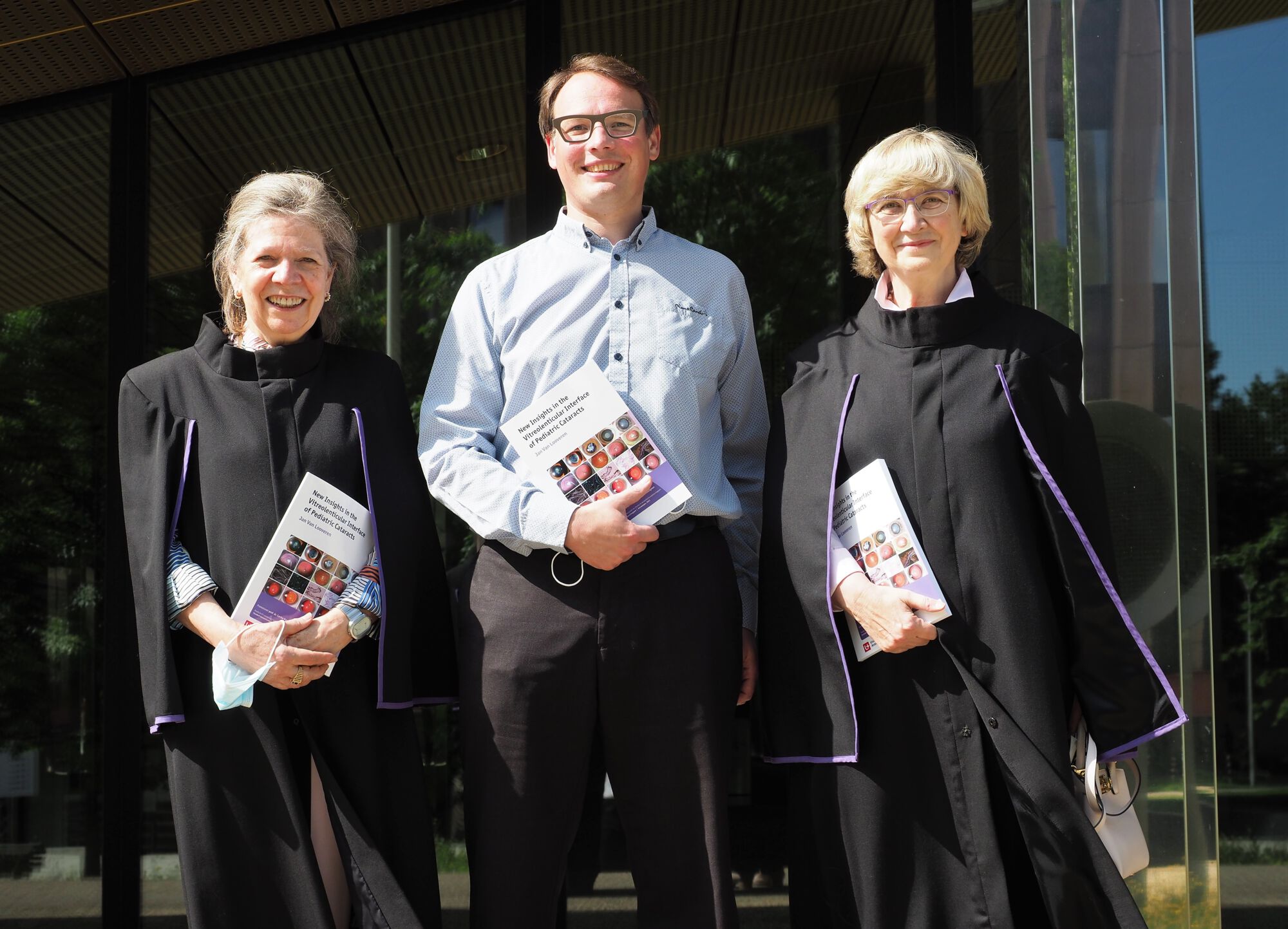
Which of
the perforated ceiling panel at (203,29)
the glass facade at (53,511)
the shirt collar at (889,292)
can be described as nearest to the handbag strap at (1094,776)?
the shirt collar at (889,292)

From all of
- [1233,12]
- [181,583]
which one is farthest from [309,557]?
[1233,12]

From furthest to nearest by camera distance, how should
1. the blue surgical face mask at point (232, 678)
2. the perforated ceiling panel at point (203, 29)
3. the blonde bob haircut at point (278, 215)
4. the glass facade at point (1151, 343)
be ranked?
the perforated ceiling panel at point (203, 29) < the glass facade at point (1151, 343) < the blonde bob haircut at point (278, 215) < the blue surgical face mask at point (232, 678)

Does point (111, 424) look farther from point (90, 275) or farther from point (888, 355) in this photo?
point (888, 355)

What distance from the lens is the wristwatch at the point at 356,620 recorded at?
2.91m

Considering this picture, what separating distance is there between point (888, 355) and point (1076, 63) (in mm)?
1316

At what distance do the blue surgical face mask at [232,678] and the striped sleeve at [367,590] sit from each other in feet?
0.56

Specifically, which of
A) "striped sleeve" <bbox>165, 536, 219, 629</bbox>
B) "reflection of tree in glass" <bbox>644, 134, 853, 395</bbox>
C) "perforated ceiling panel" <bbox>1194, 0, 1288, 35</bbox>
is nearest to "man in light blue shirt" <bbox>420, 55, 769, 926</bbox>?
"striped sleeve" <bbox>165, 536, 219, 629</bbox>

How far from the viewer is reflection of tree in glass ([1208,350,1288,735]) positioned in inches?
190

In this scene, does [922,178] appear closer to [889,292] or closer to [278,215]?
[889,292]

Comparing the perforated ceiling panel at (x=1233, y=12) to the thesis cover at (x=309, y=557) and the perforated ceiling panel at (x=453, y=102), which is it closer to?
the perforated ceiling panel at (x=453, y=102)

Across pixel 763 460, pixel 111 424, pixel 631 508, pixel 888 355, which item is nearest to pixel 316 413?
pixel 631 508

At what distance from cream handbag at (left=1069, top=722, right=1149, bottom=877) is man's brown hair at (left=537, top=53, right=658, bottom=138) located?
5.64ft

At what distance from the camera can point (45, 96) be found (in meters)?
4.82

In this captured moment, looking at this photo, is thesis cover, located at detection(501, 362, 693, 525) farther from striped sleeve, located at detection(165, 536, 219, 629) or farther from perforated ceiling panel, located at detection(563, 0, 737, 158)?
perforated ceiling panel, located at detection(563, 0, 737, 158)
